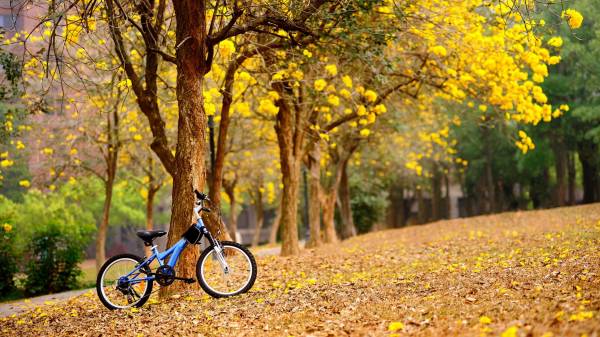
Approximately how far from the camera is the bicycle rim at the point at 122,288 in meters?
9.69

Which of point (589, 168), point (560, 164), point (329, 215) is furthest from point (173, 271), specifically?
point (589, 168)

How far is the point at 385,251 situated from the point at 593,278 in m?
9.40

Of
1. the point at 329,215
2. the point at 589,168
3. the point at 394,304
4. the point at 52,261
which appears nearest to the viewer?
the point at 394,304

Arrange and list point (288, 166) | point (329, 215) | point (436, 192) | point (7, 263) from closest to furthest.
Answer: point (7, 263)
point (288, 166)
point (329, 215)
point (436, 192)

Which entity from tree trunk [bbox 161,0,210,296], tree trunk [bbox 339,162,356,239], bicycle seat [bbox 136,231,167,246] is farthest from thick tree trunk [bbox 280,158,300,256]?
tree trunk [bbox 339,162,356,239]

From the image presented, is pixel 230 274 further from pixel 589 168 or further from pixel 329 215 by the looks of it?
pixel 589 168

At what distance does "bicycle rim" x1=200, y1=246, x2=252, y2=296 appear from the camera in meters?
9.66

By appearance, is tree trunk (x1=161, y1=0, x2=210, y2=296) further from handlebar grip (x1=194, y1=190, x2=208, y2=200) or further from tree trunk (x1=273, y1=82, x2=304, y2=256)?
tree trunk (x1=273, y1=82, x2=304, y2=256)

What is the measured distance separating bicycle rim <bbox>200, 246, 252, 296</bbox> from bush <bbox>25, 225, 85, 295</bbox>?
26.8 ft

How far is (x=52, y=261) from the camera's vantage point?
55.8ft

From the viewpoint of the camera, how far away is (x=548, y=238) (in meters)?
15.3

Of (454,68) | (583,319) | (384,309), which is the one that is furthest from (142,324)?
(454,68)

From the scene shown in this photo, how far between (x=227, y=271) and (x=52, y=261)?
8.57 meters

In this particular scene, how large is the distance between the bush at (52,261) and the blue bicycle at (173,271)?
7603 millimetres
